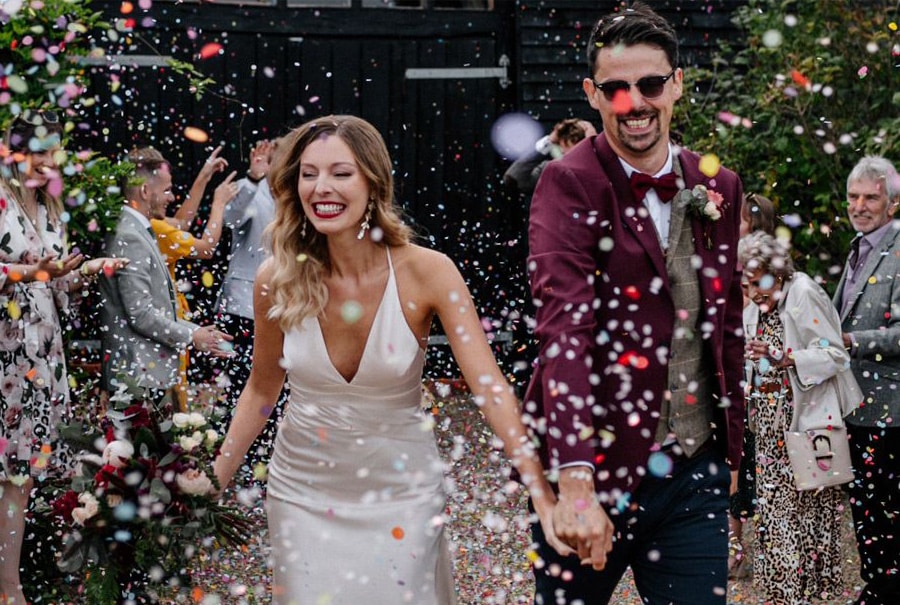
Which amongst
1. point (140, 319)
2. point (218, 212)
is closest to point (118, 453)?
point (140, 319)

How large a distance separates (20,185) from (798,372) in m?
3.07

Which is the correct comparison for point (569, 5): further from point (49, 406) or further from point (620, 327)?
point (620, 327)

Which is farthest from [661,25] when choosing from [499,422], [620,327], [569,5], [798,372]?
[569,5]

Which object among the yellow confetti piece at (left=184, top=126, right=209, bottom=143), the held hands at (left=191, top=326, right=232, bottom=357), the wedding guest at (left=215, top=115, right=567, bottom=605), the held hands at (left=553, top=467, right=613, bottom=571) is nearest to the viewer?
the held hands at (left=553, top=467, right=613, bottom=571)

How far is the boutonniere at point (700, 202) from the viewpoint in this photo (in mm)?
3084

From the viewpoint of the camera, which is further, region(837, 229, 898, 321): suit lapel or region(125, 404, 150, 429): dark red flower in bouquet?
region(837, 229, 898, 321): suit lapel

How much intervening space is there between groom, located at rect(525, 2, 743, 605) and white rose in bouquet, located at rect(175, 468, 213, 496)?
939mm

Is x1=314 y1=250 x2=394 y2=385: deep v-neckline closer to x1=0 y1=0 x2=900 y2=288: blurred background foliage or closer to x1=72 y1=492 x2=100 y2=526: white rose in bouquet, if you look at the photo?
x1=72 y1=492 x2=100 y2=526: white rose in bouquet

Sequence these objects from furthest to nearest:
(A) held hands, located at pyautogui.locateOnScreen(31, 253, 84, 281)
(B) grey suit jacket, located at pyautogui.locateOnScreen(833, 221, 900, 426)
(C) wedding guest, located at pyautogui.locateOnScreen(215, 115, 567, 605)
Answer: (B) grey suit jacket, located at pyautogui.locateOnScreen(833, 221, 900, 426)
(A) held hands, located at pyautogui.locateOnScreen(31, 253, 84, 281)
(C) wedding guest, located at pyautogui.locateOnScreen(215, 115, 567, 605)

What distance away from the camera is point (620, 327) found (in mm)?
2938

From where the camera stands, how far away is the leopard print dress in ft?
17.1

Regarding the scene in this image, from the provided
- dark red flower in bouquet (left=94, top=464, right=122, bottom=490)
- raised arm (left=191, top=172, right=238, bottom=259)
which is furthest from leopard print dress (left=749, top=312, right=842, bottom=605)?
raised arm (left=191, top=172, right=238, bottom=259)

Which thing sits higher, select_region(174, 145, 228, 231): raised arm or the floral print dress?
select_region(174, 145, 228, 231): raised arm

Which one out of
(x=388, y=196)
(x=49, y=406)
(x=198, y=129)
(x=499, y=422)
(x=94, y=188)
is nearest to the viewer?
(x=499, y=422)
